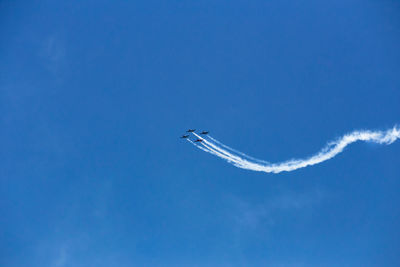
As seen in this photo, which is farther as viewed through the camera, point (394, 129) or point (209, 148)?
point (209, 148)

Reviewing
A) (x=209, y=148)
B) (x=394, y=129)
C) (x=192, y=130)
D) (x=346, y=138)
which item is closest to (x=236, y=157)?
(x=209, y=148)

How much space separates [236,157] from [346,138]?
92.7 ft

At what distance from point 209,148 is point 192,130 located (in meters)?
6.91

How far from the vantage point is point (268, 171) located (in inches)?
3150

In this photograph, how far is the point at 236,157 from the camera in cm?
8119

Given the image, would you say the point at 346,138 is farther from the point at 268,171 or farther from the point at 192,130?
the point at 192,130

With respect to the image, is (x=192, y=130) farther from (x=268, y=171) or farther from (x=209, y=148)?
(x=268, y=171)

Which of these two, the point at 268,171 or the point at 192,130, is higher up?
the point at 192,130

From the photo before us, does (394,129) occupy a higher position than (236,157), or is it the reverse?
(394,129)

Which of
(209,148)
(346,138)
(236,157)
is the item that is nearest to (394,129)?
Answer: (346,138)

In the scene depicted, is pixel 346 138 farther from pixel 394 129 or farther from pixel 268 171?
pixel 268 171

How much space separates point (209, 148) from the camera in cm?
8400

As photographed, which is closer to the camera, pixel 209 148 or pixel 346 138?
pixel 346 138

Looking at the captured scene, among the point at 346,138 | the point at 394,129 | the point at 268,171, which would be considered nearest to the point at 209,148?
the point at 268,171
